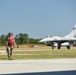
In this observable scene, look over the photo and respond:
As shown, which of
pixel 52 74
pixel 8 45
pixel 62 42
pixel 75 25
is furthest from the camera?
pixel 75 25

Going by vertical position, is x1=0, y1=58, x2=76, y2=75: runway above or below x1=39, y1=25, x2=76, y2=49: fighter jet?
below

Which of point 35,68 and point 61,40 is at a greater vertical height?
point 61,40

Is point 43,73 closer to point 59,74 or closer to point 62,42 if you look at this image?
point 59,74

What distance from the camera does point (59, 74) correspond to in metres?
11.9

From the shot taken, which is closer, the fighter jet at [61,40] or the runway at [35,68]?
the runway at [35,68]

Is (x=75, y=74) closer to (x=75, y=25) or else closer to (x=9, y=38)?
(x=9, y=38)

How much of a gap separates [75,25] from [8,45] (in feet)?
209

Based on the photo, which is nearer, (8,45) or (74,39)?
(8,45)

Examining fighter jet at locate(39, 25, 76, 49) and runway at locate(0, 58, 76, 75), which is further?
fighter jet at locate(39, 25, 76, 49)

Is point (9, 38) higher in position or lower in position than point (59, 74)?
higher

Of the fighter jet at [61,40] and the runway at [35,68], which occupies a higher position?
the fighter jet at [61,40]

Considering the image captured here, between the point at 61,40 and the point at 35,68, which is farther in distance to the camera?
the point at 61,40

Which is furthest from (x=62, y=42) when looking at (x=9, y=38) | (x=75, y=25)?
(x=9, y=38)

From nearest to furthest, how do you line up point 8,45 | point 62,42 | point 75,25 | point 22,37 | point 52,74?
point 52,74 → point 8,45 → point 62,42 → point 75,25 → point 22,37
